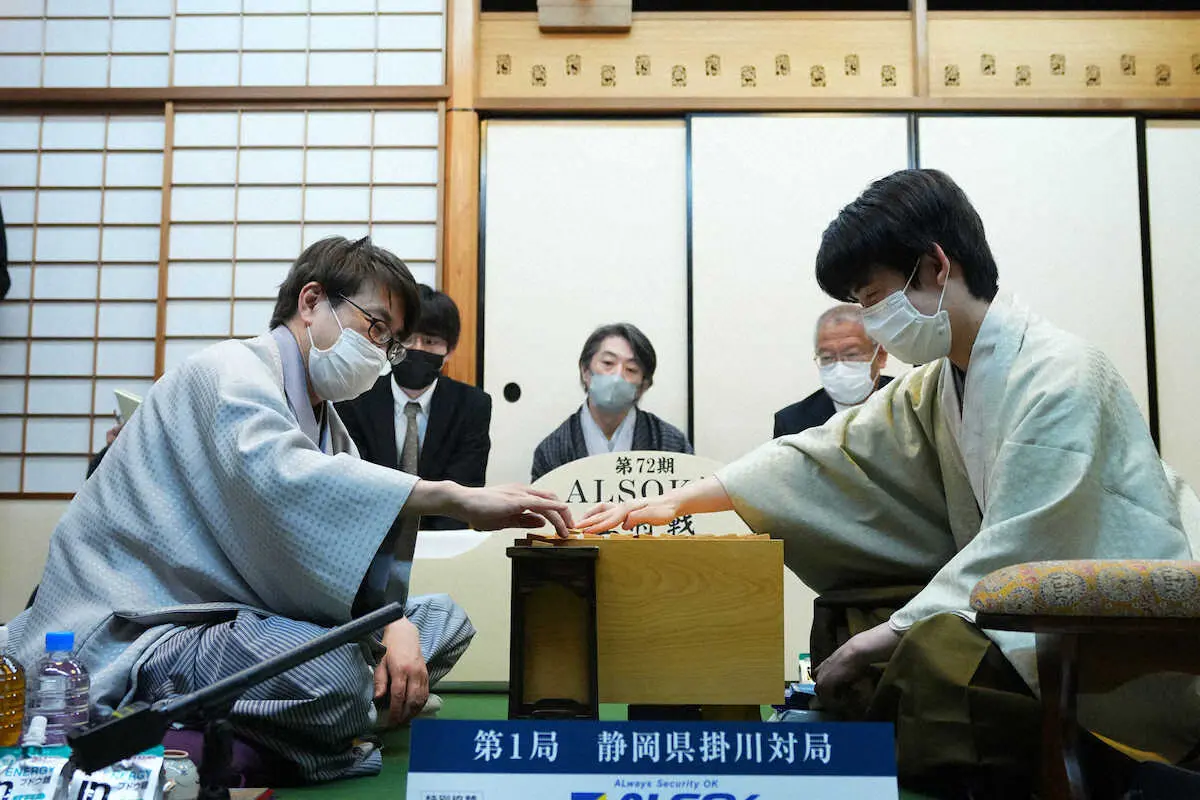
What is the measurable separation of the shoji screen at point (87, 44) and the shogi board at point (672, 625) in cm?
440

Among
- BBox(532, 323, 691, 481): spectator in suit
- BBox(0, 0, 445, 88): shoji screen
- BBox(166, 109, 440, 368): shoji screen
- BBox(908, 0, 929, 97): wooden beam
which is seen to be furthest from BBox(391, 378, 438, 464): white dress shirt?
BBox(908, 0, 929, 97): wooden beam

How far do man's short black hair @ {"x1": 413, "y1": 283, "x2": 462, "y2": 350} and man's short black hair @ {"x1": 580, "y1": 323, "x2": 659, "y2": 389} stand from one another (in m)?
0.56

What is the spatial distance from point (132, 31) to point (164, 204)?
2.98 feet

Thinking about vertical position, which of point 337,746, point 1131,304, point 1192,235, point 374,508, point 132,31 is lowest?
point 337,746

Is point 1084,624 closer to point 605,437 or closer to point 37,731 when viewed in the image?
point 37,731

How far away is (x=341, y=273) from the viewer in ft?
7.63

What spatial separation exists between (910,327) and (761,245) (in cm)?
299

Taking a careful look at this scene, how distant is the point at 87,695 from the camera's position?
72.3 inches

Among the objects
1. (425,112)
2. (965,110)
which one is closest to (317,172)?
(425,112)

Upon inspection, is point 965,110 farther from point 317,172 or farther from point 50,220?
point 50,220

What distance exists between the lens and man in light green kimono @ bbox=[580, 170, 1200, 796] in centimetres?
170

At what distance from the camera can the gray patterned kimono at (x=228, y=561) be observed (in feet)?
6.11

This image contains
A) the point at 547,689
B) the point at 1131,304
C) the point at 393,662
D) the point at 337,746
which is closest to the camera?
the point at 547,689

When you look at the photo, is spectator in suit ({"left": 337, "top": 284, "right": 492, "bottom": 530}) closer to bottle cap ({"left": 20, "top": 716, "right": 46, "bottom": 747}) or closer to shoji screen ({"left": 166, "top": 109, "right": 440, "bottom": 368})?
shoji screen ({"left": 166, "top": 109, "right": 440, "bottom": 368})
